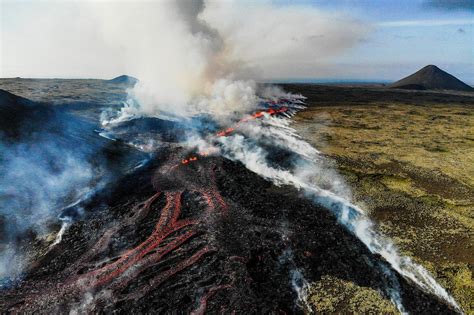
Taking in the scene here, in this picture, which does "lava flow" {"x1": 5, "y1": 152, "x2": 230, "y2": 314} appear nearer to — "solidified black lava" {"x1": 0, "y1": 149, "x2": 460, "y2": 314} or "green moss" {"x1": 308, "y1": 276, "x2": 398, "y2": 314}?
"solidified black lava" {"x1": 0, "y1": 149, "x2": 460, "y2": 314}

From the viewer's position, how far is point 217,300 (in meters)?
15.5

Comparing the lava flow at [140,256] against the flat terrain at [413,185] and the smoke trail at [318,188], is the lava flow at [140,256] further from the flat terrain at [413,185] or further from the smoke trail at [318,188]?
the smoke trail at [318,188]

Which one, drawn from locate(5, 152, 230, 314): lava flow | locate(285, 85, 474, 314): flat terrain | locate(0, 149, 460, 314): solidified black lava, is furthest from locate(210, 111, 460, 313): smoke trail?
locate(5, 152, 230, 314): lava flow

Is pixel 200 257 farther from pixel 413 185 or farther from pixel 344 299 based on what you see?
pixel 413 185

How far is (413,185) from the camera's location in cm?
2992

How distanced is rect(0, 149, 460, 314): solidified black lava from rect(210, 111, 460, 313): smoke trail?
2.20 ft

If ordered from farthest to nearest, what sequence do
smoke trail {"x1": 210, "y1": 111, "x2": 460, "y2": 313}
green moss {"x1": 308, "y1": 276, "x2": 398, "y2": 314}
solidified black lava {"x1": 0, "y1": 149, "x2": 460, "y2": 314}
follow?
smoke trail {"x1": 210, "y1": 111, "x2": 460, "y2": 313}
green moss {"x1": 308, "y1": 276, "x2": 398, "y2": 314}
solidified black lava {"x1": 0, "y1": 149, "x2": 460, "y2": 314}

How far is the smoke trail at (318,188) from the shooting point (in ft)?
59.0

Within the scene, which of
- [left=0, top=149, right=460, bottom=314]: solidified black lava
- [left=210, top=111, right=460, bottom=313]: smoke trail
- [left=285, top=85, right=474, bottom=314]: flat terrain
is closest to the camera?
A: [left=0, top=149, right=460, bottom=314]: solidified black lava

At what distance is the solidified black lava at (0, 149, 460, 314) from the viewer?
1555 centimetres

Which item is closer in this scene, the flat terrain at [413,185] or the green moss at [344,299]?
the green moss at [344,299]

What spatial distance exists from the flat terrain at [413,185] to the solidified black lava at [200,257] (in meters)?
2.01

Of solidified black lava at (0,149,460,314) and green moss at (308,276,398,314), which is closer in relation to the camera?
solidified black lava at (0,149,460,314)

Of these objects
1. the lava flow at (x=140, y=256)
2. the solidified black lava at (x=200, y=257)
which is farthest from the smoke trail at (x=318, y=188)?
the lava flow at (x=140, y=256)
